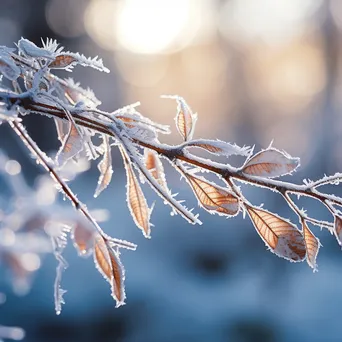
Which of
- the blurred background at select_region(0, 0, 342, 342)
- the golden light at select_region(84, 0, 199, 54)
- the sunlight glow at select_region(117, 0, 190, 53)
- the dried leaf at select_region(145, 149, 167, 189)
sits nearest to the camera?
the dried leaf at select_region(145, 149, 167, 189)

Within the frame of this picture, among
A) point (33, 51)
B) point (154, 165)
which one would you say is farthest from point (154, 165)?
point (33, 51)

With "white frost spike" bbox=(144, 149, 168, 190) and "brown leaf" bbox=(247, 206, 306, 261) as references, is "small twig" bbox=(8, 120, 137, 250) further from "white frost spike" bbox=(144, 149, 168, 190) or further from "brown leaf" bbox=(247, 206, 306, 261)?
"brown leaf" bbox=(247, 206, 306, 261)

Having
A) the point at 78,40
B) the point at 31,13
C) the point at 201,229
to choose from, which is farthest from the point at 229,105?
the point at 201,229

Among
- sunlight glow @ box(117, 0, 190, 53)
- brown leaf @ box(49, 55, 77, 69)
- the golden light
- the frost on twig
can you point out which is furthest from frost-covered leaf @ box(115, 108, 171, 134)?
sunlight glow @ box(117, 0, 190, 53)

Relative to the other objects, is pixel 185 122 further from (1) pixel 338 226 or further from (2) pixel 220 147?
(1) pixel 338 226

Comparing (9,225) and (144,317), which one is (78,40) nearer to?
(144,317)

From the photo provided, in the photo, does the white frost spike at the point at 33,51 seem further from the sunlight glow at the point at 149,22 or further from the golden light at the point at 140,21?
the sunlight glow at the point at 149,22
